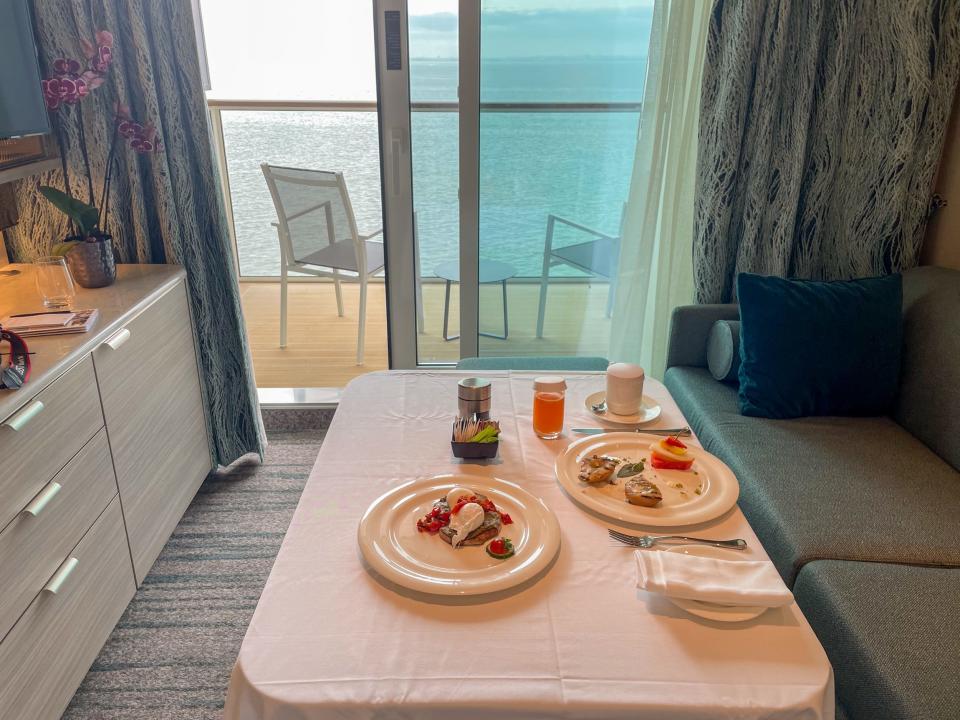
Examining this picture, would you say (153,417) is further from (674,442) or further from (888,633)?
(888,633)

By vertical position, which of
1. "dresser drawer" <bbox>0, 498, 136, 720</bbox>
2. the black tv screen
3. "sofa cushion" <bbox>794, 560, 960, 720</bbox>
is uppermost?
the black tv screen

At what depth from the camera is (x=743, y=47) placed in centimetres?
230

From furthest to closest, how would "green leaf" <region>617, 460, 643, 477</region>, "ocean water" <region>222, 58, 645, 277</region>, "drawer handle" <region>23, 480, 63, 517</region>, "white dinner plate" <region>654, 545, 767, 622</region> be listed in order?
"ocean water" <region>222, 58, 645, 277</region>
"drawer handle" <region>23, 480, 63, 517</region>
"green leaf" <region>617, 460, 643, 477</region>
"white dinner plate" <region>654, 545, 767, 622</region>

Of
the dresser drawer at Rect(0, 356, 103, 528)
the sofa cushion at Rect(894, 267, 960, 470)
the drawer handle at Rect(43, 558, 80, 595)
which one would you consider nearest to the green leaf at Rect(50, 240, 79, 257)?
the dresser drawer at Rect(0, 356, 103, 528)

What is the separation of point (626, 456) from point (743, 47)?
156cm

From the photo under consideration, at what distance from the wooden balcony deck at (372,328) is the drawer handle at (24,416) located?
1.63m

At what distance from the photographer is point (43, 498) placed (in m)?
1.52

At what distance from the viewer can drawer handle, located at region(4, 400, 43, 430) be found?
1398 millimetres

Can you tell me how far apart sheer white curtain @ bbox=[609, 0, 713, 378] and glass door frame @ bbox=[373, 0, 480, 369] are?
576mm

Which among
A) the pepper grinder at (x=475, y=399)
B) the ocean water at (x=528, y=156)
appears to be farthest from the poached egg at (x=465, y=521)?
the ocean water at (x=528, y=156)

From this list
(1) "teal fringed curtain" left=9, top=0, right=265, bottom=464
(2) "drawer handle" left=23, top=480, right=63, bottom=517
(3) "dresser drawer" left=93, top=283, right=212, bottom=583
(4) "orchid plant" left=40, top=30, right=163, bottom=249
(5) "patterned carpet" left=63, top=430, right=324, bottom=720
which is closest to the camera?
(2) "drawer handle" left=23, top=480, right=63, bottom=517

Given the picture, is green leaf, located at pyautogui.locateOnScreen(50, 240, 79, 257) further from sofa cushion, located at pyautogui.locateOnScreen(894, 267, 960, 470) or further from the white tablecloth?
sofa cushion, located at pyautogui.locateOnScreen(894, 267, 960, 470)

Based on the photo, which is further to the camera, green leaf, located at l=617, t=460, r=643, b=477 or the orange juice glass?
the orange juice glass

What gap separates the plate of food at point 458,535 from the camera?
42.1 inches
